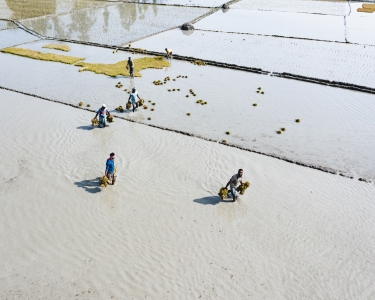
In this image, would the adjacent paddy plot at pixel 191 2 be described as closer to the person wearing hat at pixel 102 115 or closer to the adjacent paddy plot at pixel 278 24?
the adjacent paddy plot at pixel 278 24

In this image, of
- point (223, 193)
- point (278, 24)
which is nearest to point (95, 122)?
point (223, 193)

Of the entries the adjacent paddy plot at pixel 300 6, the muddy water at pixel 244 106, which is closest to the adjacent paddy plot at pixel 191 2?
the adjacent paddy plot at pixel 300 6

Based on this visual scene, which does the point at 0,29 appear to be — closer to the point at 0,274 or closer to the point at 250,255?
the point at 0,274

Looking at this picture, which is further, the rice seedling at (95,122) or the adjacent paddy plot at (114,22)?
the adjacent paddy plot at (114,22)

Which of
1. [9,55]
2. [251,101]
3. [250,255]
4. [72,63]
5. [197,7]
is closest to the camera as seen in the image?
[250,255]

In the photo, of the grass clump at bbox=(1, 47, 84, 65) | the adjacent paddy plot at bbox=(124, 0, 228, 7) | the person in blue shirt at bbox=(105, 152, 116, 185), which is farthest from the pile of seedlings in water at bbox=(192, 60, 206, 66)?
the adjacent paddy plot at bbox=(124, 0, 228, 7)

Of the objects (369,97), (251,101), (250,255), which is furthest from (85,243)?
(369,97)

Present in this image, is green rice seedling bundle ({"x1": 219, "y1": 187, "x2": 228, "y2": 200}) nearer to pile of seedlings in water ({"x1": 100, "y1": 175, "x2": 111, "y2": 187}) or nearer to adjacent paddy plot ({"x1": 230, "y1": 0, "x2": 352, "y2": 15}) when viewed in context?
pile of seedlings in water ({"x1": 100, "y1": 175, "x2": 111, "y2": 187})
